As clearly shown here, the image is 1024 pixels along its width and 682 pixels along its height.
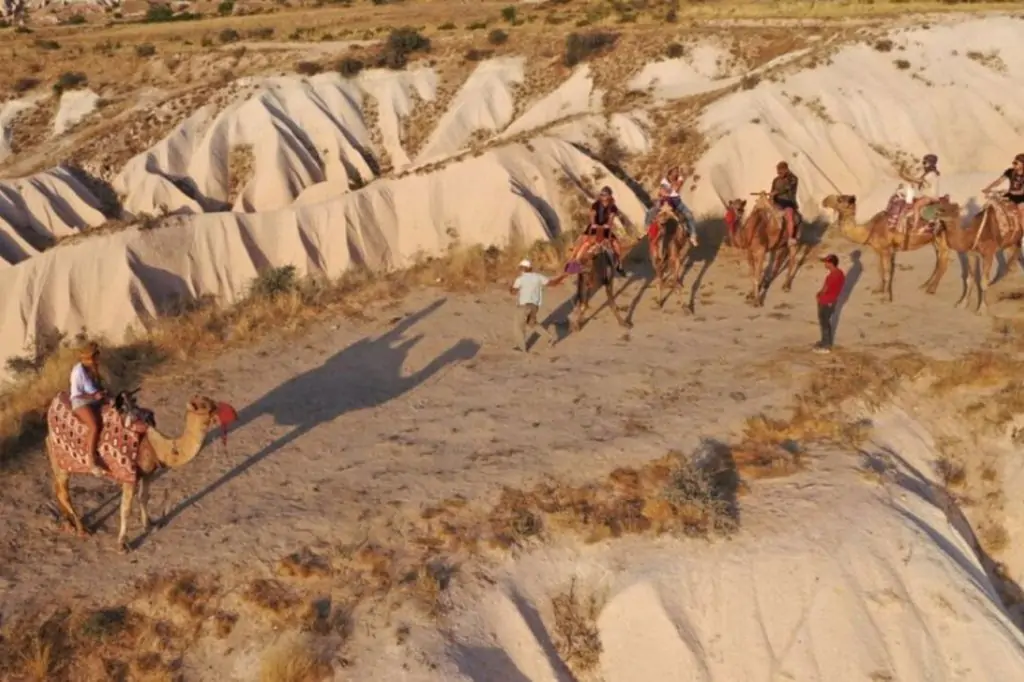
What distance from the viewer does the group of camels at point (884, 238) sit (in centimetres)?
1506

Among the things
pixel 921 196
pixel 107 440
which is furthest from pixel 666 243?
pixel 107 440

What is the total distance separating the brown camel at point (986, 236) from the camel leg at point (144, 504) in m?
14.1

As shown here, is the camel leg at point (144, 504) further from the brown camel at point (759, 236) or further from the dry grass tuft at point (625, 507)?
the brown camel at point (759, 236)

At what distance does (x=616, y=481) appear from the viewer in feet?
34.4

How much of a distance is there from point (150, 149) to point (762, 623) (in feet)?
106

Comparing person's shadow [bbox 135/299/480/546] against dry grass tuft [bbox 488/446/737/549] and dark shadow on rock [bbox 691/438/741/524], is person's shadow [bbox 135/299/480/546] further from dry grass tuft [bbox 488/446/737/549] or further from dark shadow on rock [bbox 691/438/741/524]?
dark shadow on rock [bbox 691/438/741/524]

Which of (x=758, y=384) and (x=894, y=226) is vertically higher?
(x=894, y=226)

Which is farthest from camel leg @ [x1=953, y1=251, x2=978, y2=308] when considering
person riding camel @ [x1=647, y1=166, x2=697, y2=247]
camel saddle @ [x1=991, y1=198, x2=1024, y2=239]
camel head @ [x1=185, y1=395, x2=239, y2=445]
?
camel head @ [x1=185, y1=395, x2=239, y2=445]

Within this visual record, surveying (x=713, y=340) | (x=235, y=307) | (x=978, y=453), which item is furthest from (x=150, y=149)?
(x=978, y=453)

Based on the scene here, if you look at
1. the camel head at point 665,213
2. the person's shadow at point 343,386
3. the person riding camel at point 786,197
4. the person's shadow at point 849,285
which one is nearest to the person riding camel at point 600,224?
the camel head at point 665,213

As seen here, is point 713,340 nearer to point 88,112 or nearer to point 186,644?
point 186,644

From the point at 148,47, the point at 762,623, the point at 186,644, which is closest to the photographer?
the point at 186,644

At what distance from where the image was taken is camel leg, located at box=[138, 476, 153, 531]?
31.5ft

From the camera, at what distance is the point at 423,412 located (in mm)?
12492
